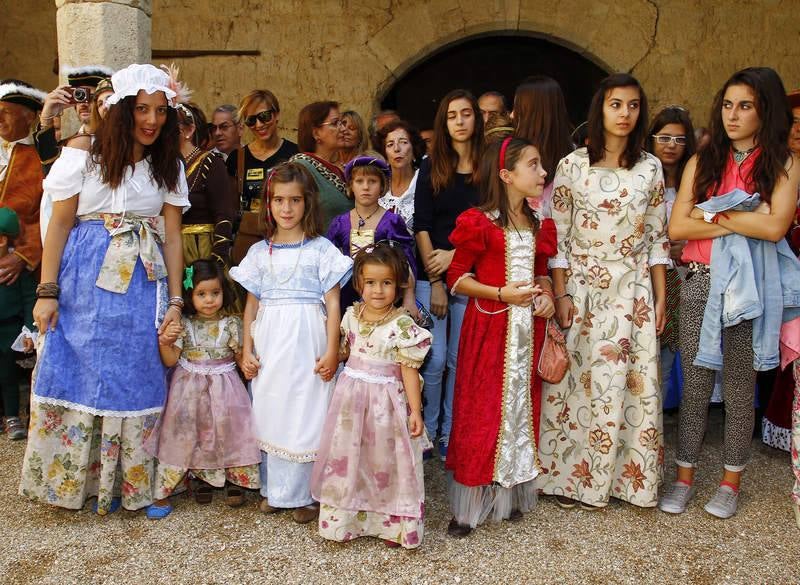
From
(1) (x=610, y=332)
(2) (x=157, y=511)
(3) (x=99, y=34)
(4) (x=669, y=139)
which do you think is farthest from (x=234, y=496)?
(4) (x=669, y=139)

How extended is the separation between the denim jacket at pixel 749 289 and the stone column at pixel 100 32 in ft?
10.5

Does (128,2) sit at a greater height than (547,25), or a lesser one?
lesser

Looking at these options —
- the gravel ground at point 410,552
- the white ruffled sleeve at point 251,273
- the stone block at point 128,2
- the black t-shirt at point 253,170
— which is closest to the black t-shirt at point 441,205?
the white ruffled sleeve at point 251,273

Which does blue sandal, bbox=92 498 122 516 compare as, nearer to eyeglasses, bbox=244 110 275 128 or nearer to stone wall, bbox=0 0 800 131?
eyeglasses, bbox=244 110 275 128

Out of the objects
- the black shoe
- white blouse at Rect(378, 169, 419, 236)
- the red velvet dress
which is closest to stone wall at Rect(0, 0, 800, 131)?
white blouse at Rect(378, 169, 419, 236)

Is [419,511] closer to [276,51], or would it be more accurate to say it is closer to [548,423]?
[548,423]

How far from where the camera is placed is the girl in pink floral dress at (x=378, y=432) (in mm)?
2900

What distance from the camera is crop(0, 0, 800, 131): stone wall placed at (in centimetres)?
659

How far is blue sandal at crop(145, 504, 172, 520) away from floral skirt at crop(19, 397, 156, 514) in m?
0.05

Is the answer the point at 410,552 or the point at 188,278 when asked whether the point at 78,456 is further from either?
the point at 410,552

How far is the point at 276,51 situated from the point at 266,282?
438cm

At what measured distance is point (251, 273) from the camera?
10.6ft

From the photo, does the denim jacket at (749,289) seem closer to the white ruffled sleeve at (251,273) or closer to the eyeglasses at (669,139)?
the eyeglasses at (669,139)

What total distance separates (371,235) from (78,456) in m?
1.63
